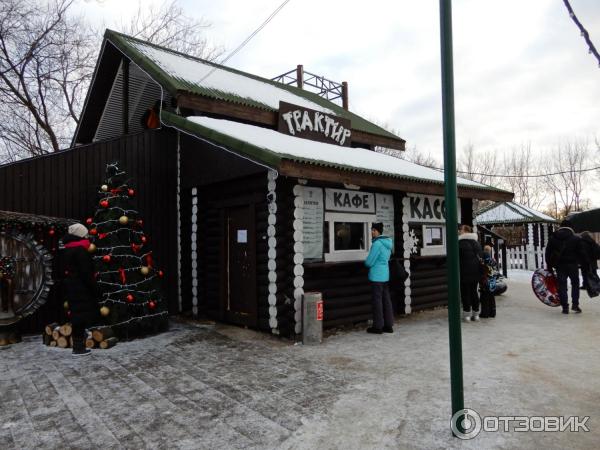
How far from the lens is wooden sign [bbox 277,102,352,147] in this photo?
956cm

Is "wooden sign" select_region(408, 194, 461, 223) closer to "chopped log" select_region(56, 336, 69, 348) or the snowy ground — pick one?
the snowy ground

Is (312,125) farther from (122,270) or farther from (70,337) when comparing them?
(70,337)

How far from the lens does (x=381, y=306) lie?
280 inches

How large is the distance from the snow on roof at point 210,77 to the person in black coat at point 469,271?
5525 mm

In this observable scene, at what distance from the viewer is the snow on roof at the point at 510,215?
22312 millimetres

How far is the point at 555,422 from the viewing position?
11.6 ft

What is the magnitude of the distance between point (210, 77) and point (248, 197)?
479 centimetres

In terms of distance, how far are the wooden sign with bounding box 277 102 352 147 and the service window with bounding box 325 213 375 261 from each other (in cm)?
284

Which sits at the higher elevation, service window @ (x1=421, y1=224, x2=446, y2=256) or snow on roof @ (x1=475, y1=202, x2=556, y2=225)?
snow on roof @ (x1=475, y1=202, x2=556, y2=225)

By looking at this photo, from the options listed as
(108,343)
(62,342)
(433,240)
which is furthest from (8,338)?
(433,240)

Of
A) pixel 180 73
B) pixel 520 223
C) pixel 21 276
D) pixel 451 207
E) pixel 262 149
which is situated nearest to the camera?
pixel 451 207

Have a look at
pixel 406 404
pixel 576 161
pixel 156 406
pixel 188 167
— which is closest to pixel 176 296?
pixel 188 167

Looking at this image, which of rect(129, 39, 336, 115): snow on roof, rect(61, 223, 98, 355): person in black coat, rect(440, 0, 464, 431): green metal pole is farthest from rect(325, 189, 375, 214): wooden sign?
rect(440, 0, 464, 431): green metal pole

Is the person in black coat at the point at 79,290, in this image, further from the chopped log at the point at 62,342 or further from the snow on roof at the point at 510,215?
the snow on roof at the point at 510,215
